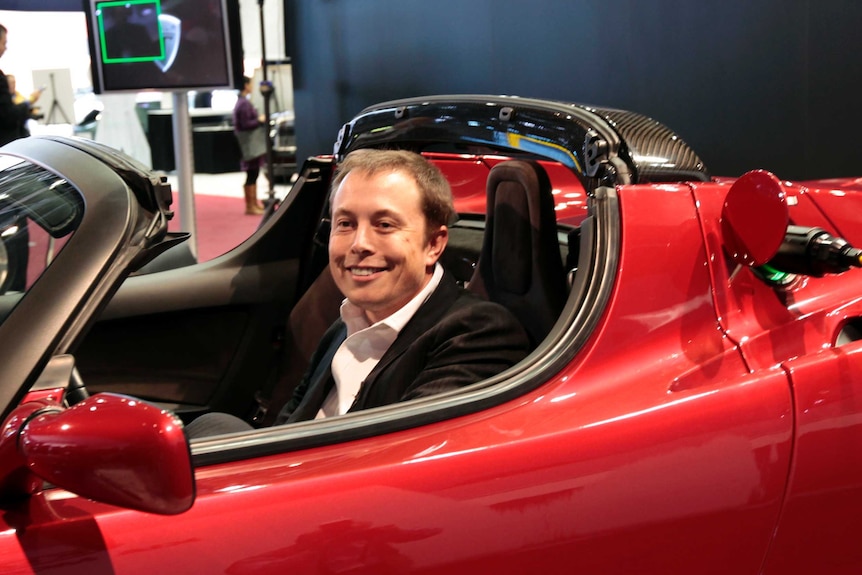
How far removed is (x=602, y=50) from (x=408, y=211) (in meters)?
3.95

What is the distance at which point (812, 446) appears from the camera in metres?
1.33

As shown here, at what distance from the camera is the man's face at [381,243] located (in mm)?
1650

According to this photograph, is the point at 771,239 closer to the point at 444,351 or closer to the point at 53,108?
the point at 444,351

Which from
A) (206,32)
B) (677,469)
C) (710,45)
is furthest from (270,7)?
(677,469)

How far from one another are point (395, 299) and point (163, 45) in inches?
156

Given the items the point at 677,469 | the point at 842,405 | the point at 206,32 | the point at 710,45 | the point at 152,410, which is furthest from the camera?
the point at 206,32

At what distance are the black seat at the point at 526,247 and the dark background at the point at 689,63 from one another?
300 centimetres

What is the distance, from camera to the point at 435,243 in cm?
173

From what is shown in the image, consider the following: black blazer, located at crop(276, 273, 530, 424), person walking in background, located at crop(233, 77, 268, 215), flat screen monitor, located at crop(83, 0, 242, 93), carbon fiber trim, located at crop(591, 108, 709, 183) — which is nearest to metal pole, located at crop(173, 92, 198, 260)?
flat screen monitor, located at crop(83, 0, 242, 93)

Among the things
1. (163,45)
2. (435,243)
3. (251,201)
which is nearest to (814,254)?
(435,243)

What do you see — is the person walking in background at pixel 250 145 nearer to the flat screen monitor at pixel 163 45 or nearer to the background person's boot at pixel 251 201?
the background person's boot at pixel 251 201

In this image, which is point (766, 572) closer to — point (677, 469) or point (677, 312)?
point (677, 469)

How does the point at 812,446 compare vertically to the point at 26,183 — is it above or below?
below

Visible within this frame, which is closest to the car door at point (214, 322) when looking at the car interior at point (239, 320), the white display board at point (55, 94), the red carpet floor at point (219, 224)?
the car interior at point (239, 320)
